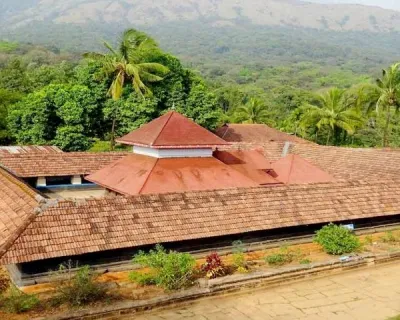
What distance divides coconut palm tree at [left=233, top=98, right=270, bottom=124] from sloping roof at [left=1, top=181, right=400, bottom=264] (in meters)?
32.4

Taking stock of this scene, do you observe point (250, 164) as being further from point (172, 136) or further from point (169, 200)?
point (169, 200)

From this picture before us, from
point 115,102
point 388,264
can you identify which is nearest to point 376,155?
point 388,264

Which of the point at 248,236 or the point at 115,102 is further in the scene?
the point at 115,102

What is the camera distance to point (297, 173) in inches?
720

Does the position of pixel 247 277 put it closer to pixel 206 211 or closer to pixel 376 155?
pixel 206 211

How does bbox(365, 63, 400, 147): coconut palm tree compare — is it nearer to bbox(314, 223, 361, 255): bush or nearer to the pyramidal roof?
the pyramidal roof

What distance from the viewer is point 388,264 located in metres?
12.9

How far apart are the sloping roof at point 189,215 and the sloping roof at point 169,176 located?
190cm

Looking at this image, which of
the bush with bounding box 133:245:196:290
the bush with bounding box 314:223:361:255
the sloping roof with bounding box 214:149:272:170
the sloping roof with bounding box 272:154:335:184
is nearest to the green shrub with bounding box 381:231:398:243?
the bush with bounding box 314:223:361:255

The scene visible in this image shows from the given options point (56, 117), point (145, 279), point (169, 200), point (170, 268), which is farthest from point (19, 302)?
point (56, 117)

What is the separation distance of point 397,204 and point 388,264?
114 inches

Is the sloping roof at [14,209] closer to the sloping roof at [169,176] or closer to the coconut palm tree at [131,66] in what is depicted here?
the sloping roof at [169,176]

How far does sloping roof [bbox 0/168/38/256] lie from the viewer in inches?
415

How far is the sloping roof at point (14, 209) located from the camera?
10.5 m
